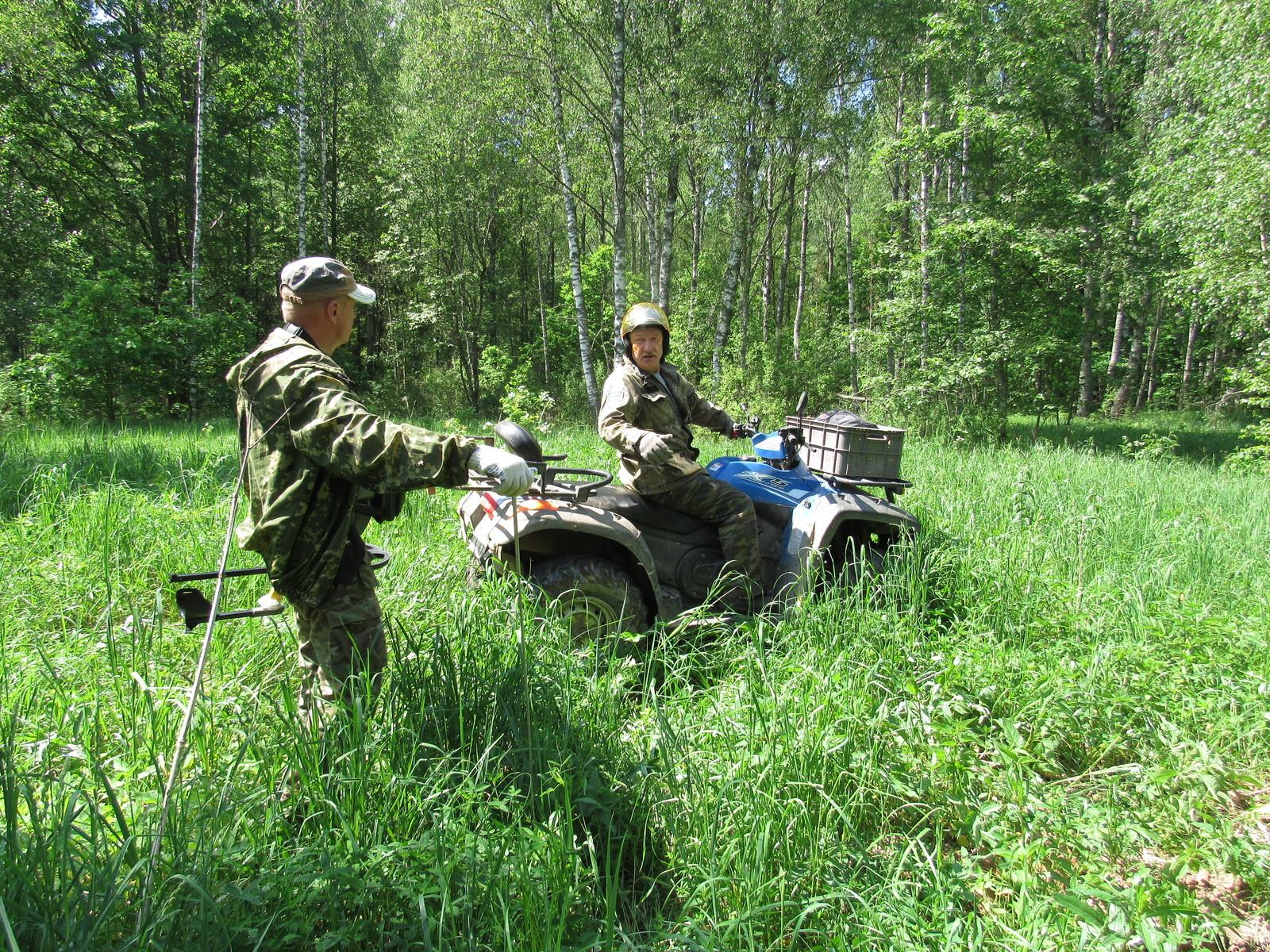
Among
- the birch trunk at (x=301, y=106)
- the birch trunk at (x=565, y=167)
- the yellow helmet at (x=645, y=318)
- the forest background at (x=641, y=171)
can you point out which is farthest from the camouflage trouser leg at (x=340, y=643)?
the birch trunk at (x=301, y=106)

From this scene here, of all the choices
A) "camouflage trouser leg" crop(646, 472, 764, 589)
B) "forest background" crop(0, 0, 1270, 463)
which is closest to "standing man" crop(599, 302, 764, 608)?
"camouflage trouser leg" crop(646, 472, 764, 589)

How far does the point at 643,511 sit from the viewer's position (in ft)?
11.9

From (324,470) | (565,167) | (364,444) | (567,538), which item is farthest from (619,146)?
(364,444)

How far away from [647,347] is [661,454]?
0.74m

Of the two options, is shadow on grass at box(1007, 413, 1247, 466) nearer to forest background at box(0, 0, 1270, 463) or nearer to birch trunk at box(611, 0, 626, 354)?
forest background at box(0, 0, 1270, 463)

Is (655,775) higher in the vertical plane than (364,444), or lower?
lower

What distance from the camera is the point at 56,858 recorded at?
141cm

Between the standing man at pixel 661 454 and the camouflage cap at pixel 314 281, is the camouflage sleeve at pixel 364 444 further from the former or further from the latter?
the standing man at pixel 661 454

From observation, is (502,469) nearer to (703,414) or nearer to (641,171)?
(703,414)

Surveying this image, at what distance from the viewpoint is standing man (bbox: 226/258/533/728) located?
1.86 metres

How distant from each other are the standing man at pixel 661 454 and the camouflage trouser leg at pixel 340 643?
5.05 feet

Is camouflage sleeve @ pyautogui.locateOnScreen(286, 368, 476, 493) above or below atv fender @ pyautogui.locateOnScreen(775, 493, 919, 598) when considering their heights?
above

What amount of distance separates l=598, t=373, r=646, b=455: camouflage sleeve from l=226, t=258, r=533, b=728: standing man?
4.83 ft

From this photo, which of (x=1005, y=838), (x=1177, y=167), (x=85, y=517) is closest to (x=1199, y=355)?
(x=1177, y=167)
